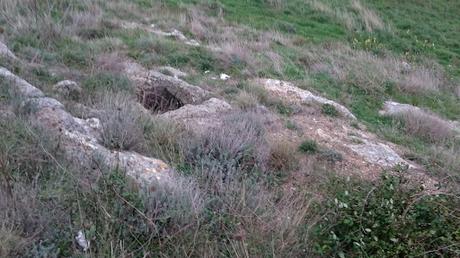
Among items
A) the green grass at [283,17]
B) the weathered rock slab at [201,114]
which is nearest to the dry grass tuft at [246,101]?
the weathered rock slab at [201,114]

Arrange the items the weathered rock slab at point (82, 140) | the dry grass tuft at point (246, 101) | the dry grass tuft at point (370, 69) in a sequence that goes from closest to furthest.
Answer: the weathered rock slab at point (82, 140), the dry grass tuft at point (246, 101), the dry grass tuft at point (370, 69)

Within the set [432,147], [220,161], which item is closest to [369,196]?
[220,161]

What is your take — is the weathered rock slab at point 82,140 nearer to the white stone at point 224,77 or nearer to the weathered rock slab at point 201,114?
the weathered rock slab at point 201,114

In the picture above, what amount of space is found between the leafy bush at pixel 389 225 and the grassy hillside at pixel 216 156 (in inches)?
0.4

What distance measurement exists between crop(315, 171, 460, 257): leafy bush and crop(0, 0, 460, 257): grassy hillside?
1 cm

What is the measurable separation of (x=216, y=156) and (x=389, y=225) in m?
1.69

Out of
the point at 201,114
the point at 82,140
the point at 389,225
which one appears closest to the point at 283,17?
the point at 201,114

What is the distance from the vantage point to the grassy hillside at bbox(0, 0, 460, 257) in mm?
3176

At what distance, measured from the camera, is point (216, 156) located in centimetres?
468

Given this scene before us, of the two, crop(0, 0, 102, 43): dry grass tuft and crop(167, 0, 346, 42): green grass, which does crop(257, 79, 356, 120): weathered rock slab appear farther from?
crop(167, 0, 346, 42): green grass

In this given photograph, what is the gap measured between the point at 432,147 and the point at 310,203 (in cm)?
391

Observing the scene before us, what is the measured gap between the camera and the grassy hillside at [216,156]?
318cm

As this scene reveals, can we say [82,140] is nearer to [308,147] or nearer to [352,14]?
[308,147]

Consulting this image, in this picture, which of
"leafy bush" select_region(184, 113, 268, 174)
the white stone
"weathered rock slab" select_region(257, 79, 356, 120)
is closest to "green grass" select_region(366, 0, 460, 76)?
"weathered rock slab" select_region(257, 79, 356, 120)
